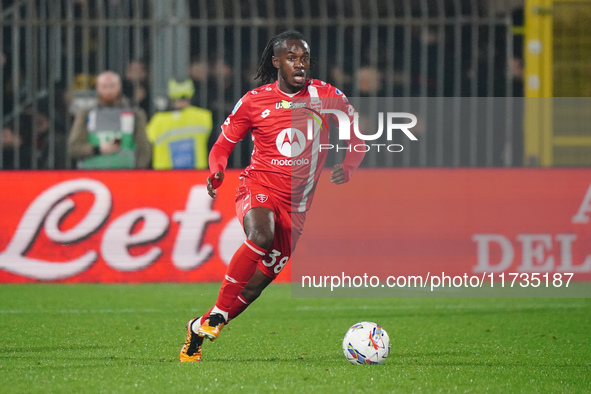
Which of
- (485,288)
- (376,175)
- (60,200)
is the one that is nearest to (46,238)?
(60,200)

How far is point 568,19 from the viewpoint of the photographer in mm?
12562

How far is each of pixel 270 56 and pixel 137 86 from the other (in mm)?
4715

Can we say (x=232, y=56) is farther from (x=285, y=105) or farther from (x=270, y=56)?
(x=285, y=105)

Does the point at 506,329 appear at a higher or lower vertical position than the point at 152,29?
lower

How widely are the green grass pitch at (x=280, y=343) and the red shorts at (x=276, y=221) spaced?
548 mm

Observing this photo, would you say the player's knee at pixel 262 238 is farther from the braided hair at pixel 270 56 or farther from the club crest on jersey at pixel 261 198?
the braided hair at pixel 270 56

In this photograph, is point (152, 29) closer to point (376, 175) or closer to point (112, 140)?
point (112, 140)

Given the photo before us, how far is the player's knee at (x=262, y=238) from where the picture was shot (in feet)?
19.5

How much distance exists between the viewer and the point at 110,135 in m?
10.8

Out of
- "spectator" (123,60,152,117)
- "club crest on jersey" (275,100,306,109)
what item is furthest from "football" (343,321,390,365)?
"spectator" (123,60,152,117)

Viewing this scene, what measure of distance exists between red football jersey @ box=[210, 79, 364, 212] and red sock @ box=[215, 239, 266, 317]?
0.48 m

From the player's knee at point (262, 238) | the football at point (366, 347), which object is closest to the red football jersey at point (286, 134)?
the player's knee at point (262, 238)

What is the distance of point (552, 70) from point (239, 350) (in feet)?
24.2

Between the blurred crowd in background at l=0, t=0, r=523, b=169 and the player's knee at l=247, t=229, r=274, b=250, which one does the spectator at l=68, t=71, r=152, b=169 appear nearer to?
the blurred crowd in background at l=0, t=0, r=523, b=169
